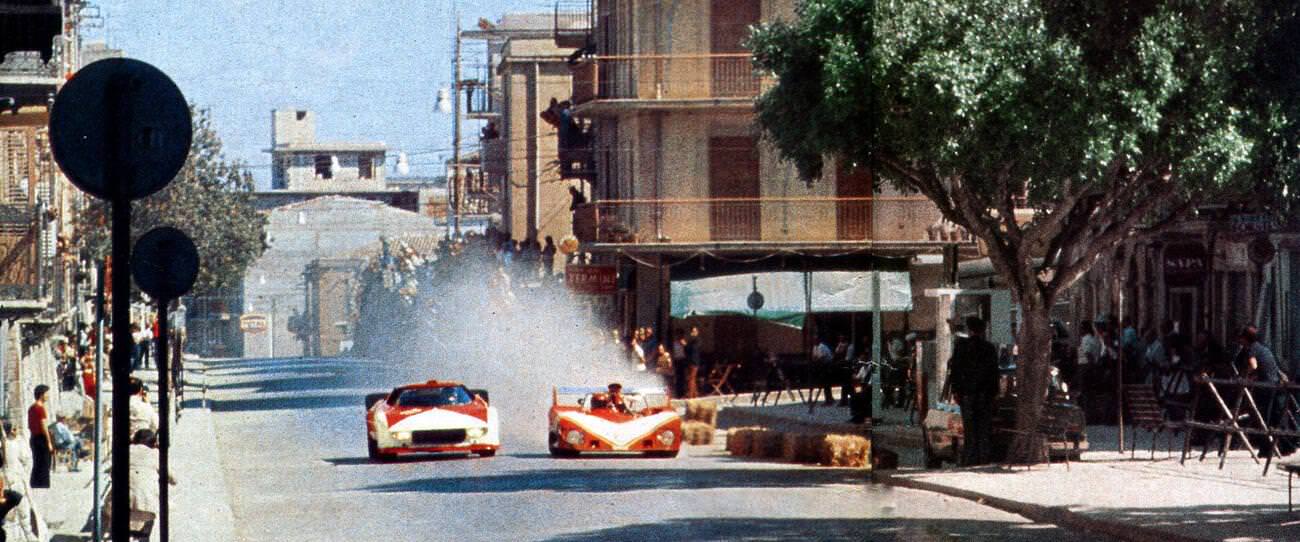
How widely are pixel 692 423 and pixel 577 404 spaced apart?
3037mm

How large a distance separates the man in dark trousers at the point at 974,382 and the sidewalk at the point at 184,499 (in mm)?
7803

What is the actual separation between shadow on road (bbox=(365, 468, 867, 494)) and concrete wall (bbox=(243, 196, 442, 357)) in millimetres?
45822

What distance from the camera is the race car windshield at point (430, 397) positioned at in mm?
28500

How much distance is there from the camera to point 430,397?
2859 cm

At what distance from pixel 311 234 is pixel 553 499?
54081 mm

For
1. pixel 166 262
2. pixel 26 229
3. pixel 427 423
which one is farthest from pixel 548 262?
pixel 166 262

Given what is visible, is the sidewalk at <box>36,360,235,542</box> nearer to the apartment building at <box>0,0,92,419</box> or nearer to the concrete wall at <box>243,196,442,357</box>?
the apartment building at <box>0,0,92,419</box>

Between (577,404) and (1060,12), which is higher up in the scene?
(1060,12)

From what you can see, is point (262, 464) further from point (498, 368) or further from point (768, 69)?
point (768, 69)

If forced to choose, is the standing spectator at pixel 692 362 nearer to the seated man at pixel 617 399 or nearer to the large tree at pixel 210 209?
the seated man at pixel 617 399

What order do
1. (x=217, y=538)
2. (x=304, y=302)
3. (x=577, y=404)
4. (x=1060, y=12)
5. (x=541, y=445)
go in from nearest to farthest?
(x=1060, y=12) → (x=217, y=538) → (x=577, y=404) → (x=541, y=445) → (x=304, y=302)

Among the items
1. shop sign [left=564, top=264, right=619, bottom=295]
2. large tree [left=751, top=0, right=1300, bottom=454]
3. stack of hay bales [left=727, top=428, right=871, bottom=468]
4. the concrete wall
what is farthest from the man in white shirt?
the concrete wall

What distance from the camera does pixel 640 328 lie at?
4716 cm

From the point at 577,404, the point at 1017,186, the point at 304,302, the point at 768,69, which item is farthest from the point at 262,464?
the point at 304,302
